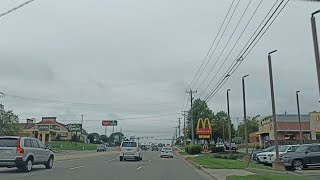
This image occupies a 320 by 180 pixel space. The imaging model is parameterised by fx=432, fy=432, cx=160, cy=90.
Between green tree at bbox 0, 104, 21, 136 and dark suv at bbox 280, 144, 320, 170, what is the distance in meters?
59.7

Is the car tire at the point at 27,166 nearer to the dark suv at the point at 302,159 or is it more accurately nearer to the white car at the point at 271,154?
the dark suv at the point at 302,159

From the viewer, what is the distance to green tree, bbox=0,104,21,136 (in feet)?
249

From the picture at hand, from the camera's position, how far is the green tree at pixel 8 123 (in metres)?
76.0

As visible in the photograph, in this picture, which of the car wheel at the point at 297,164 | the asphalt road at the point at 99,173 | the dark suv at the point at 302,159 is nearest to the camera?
the asphalt road at the point at 99,173

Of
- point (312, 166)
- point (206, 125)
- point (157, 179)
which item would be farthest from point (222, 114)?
point (157, 179)

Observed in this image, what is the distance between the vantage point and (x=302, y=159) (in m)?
27.1

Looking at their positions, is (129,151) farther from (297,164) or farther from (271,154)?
A: (297,164)

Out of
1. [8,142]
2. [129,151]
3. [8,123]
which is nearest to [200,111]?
[8,123]

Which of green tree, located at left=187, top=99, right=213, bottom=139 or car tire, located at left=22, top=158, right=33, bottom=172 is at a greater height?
green tree, located at left=187, top=99, right=213, bottom=139

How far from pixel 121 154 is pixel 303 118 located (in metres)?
47.6

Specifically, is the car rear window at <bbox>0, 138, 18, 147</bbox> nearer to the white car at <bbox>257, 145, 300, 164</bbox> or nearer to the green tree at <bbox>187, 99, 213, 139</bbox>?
the white car at <bbox>257, 145, 300, 164</bbox>

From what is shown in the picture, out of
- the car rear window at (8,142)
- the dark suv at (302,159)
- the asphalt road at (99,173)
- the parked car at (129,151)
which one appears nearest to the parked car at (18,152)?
the car rear window at (8,142)

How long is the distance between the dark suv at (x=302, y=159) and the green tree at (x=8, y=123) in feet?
196

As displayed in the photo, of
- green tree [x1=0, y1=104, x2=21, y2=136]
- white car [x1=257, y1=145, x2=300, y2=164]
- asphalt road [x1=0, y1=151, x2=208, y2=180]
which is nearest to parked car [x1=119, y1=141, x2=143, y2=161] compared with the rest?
asphalt road [x1=0, y1=151, x2=208, y2=180]
